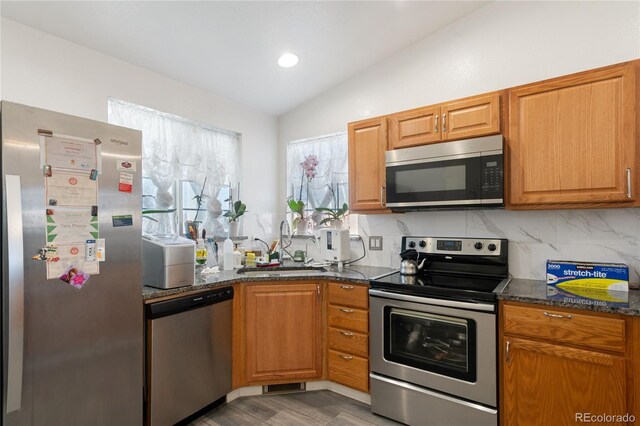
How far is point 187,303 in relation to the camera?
2.08 m

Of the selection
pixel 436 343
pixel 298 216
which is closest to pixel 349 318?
pixel 436 343

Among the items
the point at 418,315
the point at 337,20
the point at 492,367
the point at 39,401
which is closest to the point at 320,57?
the point at 337,20

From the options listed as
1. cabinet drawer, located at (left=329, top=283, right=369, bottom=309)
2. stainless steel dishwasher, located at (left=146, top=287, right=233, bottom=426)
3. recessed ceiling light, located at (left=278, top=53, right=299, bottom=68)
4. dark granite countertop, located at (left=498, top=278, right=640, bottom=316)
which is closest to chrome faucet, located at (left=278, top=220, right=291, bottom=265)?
cabinet drawer, located at (left=329, top=283, right=369, bottom=309)

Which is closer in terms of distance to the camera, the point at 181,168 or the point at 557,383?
the point at 557,383

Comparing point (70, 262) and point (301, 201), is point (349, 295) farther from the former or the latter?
point (70, 262)

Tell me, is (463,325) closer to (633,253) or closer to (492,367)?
(492,367)

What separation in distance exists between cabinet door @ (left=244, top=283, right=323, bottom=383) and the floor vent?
5.3 inches

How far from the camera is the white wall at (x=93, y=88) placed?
187 cm

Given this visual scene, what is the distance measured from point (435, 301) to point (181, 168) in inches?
87.1

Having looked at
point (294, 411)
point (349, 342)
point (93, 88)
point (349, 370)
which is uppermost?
point (93, 88)

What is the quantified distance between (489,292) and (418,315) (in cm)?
44

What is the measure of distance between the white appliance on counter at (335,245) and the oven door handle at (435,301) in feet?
1.94

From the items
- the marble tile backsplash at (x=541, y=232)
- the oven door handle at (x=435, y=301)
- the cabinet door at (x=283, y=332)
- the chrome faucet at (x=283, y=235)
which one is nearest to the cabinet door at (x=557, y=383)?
the oven door handle at (x=435, y=301)

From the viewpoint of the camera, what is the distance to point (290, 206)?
3316 mm
